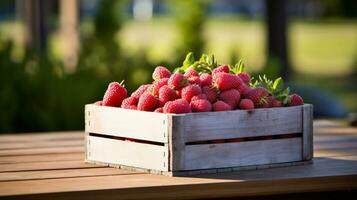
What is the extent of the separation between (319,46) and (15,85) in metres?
14.7

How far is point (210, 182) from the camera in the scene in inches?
96.1

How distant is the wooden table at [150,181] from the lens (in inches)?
92.5

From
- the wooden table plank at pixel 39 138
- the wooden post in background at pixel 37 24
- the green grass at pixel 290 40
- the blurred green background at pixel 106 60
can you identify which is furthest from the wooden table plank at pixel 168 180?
the green grass at pixel 290 40

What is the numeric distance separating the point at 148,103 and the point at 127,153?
19 cm

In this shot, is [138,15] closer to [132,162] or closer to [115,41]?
[115,41]

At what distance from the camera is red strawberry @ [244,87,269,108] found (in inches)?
106

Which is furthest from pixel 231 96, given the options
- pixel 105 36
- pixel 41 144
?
pixel 105 36

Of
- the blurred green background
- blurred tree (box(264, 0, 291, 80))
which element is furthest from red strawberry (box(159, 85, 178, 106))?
blurred tree (box(264, 0, 291, 80))

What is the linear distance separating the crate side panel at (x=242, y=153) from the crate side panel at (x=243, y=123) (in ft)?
0.10

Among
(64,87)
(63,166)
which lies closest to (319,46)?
(64,87)

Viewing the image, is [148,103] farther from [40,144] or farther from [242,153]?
[40,144]

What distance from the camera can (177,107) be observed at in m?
2.55

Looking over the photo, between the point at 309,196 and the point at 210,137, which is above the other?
the point at 210,137

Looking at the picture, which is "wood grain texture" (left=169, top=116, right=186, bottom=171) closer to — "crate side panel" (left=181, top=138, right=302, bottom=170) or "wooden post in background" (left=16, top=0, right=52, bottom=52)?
"crate side panel" (left=181, top=138, right=302, bottom=170)
